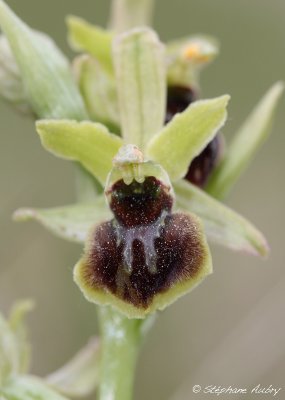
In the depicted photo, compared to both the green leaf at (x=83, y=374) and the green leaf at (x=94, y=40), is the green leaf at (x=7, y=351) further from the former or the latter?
the green leaf at (x=94, y=40)

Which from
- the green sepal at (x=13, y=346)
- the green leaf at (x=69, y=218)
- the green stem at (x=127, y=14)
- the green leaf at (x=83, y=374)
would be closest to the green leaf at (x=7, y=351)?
the green sepal at (x=13, y=346)

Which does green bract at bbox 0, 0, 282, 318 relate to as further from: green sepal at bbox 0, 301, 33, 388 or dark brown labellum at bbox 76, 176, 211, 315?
green sepal at bbox 0, 301, 33, 388

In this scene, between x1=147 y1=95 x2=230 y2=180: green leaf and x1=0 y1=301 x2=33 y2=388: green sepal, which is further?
x1=0 y1=301 x2=33 y2=388: green sepal

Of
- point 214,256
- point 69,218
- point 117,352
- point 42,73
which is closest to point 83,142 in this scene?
point 69,218

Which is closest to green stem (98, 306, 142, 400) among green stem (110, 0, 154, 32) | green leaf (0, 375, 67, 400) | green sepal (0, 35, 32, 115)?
green leaf (0, 375, 67, 400)

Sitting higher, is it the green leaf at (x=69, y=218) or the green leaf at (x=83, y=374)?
the green leaf at (x=69, y=218)

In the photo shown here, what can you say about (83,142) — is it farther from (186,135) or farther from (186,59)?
(186,59)

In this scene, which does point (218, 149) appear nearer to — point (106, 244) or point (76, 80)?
point (76, 80)
